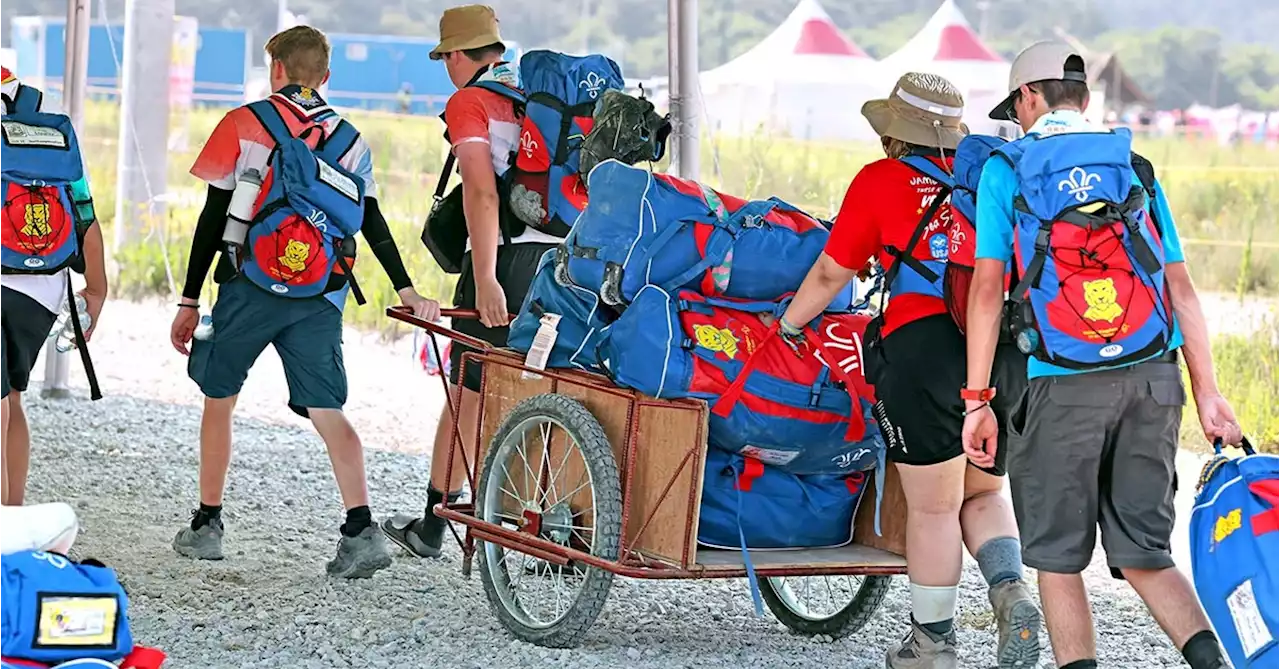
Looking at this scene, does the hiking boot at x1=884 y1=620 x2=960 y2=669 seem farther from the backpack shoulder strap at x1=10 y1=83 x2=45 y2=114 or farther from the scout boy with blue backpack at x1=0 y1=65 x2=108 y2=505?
the backpack shoulder strap at x1=10 y1=83 x2=45 y2=114

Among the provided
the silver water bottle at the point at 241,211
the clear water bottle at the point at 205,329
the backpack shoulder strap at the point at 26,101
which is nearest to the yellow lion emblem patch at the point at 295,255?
the silver water bottle at the point at 241,211

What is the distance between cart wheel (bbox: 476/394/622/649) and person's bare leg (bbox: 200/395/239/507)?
121 centimetres

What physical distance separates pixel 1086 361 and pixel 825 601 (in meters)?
1.98

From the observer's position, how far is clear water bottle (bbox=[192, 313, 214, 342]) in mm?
6090

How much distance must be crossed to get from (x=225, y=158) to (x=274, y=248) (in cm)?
35

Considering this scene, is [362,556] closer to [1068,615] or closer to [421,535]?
[421,535]

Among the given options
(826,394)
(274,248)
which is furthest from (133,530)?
(826,394)

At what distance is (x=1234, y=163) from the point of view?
1734cm

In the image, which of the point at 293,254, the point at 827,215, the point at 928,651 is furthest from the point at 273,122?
the point at 827,215

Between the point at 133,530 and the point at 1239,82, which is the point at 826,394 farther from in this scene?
the point at 1239,82

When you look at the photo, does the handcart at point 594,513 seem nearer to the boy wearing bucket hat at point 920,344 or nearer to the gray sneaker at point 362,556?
the boy wearing bucket hat at point 920,344

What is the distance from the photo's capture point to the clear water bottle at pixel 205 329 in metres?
6.09

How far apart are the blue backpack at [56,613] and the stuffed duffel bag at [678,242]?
6.58 feet

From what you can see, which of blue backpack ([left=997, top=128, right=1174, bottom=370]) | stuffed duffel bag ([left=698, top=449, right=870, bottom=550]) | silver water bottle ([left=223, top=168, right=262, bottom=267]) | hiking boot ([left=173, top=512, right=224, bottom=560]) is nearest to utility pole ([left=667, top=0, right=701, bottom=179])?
silver water bottle ([left=223, top=168, right=262, bottom=267])
